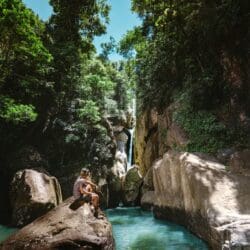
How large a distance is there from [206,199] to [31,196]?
→ 8.72 metres

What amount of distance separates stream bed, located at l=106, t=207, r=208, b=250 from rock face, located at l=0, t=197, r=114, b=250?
122 inches

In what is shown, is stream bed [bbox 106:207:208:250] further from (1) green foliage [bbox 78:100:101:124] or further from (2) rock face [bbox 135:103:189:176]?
(1) green foliage [bbox 78:100:101:124]

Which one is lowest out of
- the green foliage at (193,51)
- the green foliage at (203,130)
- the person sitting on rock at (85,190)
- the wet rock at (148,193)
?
the person sitting on rock at (85,190)

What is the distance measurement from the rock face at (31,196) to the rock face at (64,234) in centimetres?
685

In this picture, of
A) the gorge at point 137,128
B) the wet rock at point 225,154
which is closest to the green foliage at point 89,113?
the gorge at point 137,128

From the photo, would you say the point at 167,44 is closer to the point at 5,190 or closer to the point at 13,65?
the point at 13,65

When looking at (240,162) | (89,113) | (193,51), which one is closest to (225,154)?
(240,162)

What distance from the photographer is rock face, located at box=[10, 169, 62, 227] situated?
51.2 feet

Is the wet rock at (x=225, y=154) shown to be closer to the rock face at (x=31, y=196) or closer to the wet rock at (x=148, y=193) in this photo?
the wet rock at (x=148, y=193)

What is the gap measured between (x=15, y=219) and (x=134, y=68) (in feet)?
43.0

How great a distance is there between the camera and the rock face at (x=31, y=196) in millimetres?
15602

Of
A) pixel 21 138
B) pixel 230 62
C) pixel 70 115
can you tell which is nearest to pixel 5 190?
pixel 21 138

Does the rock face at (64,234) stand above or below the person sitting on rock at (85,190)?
below

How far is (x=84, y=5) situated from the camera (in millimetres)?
25703
